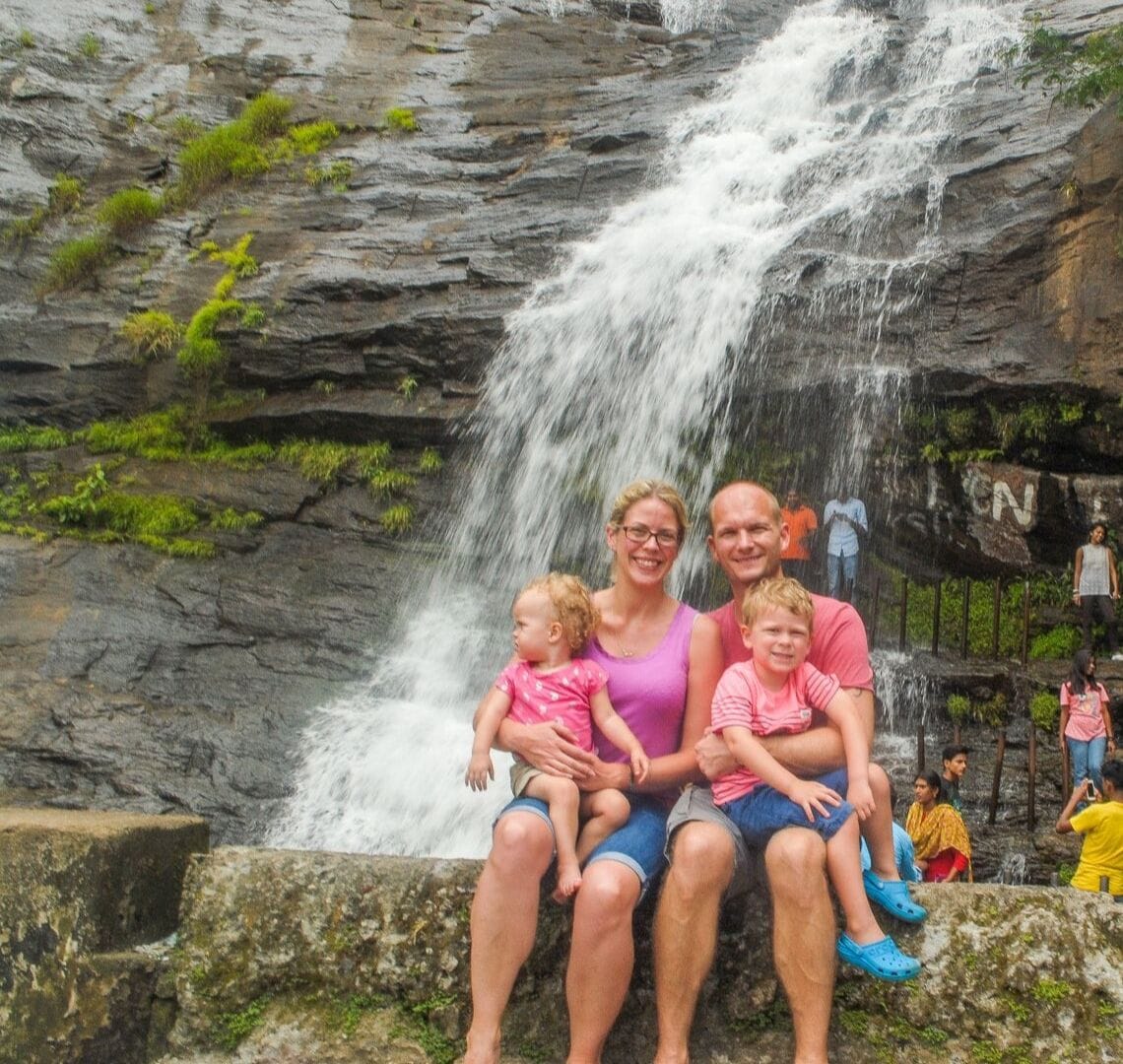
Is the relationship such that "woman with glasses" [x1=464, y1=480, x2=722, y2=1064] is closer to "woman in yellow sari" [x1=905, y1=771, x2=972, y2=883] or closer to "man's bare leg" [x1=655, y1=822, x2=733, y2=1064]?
"man's bare leg" [x1=655, y1=822, x2=733, y2=1064]

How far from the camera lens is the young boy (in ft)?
10.5

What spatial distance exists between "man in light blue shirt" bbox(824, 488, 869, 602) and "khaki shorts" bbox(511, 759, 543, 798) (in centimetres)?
724

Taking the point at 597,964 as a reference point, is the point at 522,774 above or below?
above

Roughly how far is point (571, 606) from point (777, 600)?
2.28 ft

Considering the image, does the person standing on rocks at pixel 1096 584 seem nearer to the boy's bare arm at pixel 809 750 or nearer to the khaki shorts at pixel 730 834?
the boy's bare arm at pixel 809 750

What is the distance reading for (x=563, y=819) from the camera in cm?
331

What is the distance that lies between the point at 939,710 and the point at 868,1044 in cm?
624

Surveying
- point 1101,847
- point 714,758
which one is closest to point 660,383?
point 1101,847

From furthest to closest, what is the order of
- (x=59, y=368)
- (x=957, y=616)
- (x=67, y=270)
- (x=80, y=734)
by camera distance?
(x=67, y=270), (x=59, y=368), (x=957, y=616), (x=80, y=734)

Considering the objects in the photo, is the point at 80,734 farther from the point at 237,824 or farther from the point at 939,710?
the point at 939,710

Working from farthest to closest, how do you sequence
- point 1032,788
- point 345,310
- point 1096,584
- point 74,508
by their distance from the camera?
point 345,310
point 74,508
point 1096,584
point 1032,788

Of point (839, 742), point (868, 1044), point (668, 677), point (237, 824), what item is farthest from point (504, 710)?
point (237, 824)

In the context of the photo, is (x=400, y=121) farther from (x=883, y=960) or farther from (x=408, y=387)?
(x=883, y=960)

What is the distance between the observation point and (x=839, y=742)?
3.41 meters
